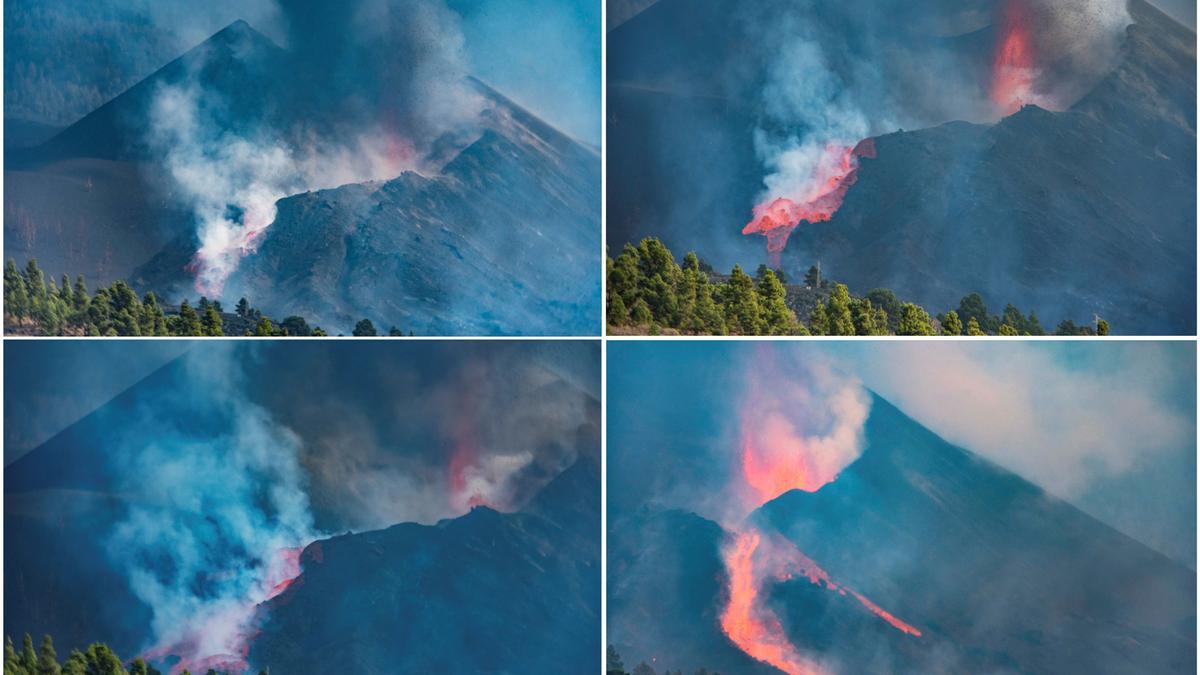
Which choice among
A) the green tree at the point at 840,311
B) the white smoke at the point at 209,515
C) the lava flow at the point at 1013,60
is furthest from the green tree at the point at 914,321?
the white smoke at the point at 209,515

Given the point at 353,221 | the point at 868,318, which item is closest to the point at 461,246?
the point at 353,221

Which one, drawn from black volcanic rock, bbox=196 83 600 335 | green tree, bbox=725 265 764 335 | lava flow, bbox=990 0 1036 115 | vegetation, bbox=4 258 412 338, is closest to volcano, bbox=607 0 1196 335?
lava flow, bbox=990 0 1036 115

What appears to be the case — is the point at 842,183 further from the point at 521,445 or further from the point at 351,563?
the point at 351,563

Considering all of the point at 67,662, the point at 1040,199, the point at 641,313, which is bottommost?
the point at 67,662

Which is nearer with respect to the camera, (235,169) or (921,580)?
(921,580)

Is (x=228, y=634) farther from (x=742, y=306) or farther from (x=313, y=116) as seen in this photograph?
(x=742, y=306)

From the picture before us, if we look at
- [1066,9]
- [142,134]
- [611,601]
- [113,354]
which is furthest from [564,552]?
[1066,9]
